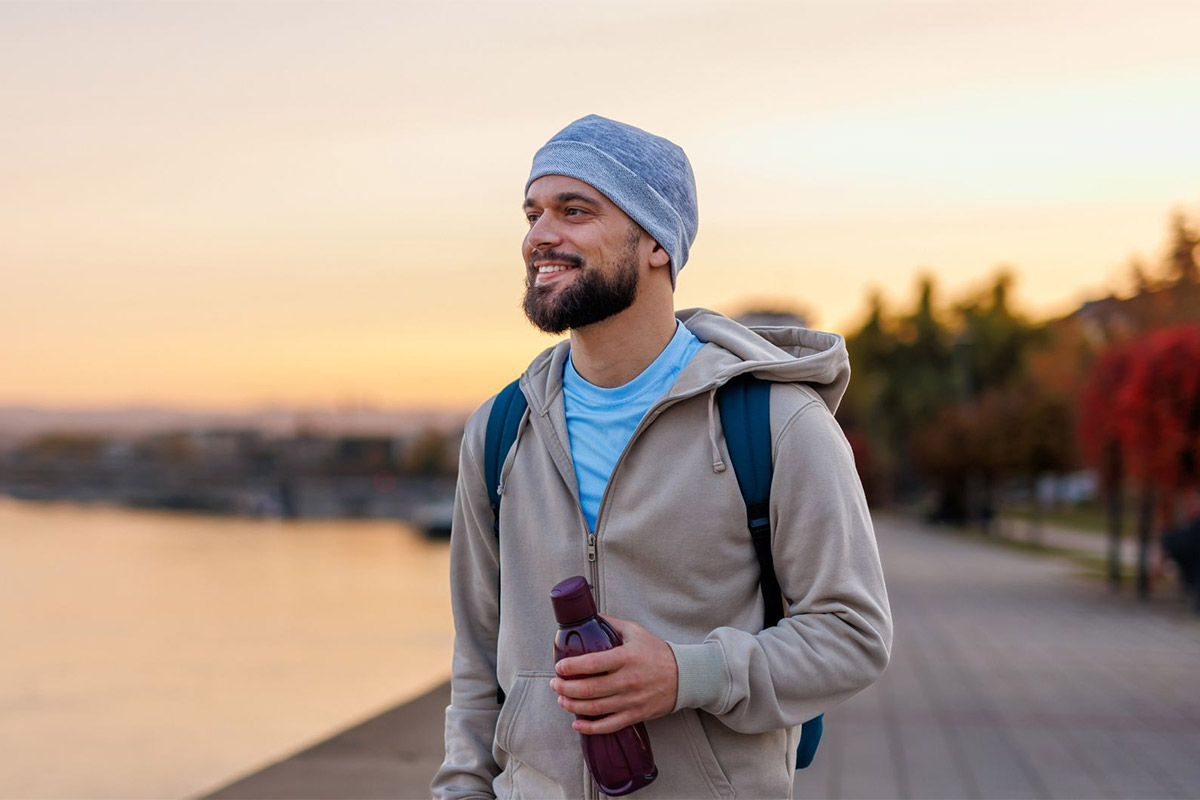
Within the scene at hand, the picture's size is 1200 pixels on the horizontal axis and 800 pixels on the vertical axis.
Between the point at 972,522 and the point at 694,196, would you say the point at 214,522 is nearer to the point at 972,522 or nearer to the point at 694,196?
the point at 972,522

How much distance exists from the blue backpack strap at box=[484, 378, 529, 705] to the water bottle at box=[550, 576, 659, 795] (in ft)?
1.16

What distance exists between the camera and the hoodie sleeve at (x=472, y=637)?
2.21 metres

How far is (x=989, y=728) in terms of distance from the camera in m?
7.98

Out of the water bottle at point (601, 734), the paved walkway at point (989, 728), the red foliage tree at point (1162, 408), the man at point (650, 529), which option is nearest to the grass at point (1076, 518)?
the red foliage tree at point (1162, 408)

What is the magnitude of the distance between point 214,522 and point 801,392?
9443cm

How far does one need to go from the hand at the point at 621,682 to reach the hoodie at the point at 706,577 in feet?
0.11

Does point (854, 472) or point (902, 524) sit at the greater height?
point (854, 472)

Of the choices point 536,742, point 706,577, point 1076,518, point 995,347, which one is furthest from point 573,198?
point 1076,518

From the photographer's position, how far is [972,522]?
164 feet

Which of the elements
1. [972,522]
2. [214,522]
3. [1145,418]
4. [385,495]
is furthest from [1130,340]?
[214,522]

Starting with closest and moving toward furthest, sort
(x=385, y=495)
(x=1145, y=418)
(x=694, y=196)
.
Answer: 1. (x=694, y=196)
2. (x=1145, y=418)
3. (x=385, y=495)

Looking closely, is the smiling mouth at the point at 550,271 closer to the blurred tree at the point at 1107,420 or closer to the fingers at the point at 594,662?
the fingers at the point at 594,662

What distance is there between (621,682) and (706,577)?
9.7 inches

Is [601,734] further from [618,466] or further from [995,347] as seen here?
[995,347]
